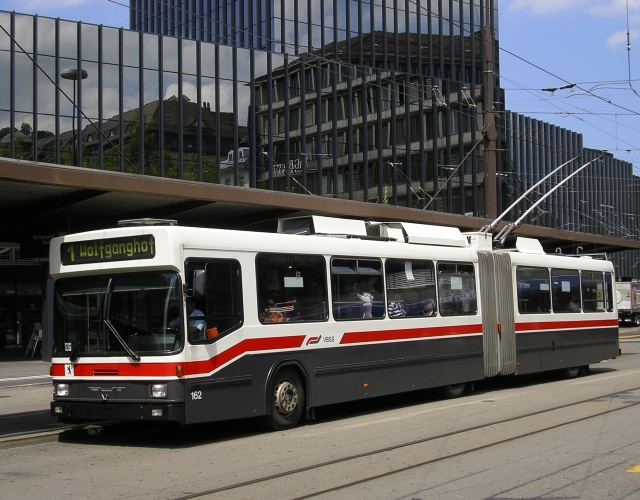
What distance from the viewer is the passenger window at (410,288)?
14.7 metres

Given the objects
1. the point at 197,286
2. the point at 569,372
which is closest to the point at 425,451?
the point at 197,286

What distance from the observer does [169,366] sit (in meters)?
10.8

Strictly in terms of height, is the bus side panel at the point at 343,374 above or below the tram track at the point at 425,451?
above

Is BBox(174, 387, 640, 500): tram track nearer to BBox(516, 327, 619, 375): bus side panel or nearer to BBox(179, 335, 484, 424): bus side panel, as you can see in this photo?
BBox(179, 335, 484, 424): bus side panel

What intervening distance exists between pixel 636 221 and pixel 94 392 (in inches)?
2892

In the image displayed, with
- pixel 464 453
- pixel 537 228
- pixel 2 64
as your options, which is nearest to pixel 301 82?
pixel 2 64

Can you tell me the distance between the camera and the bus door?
17.3 m

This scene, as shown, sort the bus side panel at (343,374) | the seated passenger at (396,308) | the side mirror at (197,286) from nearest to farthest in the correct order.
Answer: the side mirror at (197,286), the bus side panel at (343,374), the seated passenger at (396,308)

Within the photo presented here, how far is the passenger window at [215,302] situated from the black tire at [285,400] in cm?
115

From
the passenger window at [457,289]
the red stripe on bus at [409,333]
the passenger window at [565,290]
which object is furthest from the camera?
the passenger window at [565,290]

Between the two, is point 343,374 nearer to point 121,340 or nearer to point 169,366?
point 169,366

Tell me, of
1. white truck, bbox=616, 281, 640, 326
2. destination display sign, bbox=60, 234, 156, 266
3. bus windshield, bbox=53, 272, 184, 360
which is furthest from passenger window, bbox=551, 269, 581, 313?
white truck, bbox=616, 281, 640, 326

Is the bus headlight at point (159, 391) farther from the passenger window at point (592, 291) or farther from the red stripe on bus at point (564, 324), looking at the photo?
the passenger window at point (592, 291)

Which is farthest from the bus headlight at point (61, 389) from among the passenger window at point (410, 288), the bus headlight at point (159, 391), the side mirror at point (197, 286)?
the passenger window at point (410, 288)
